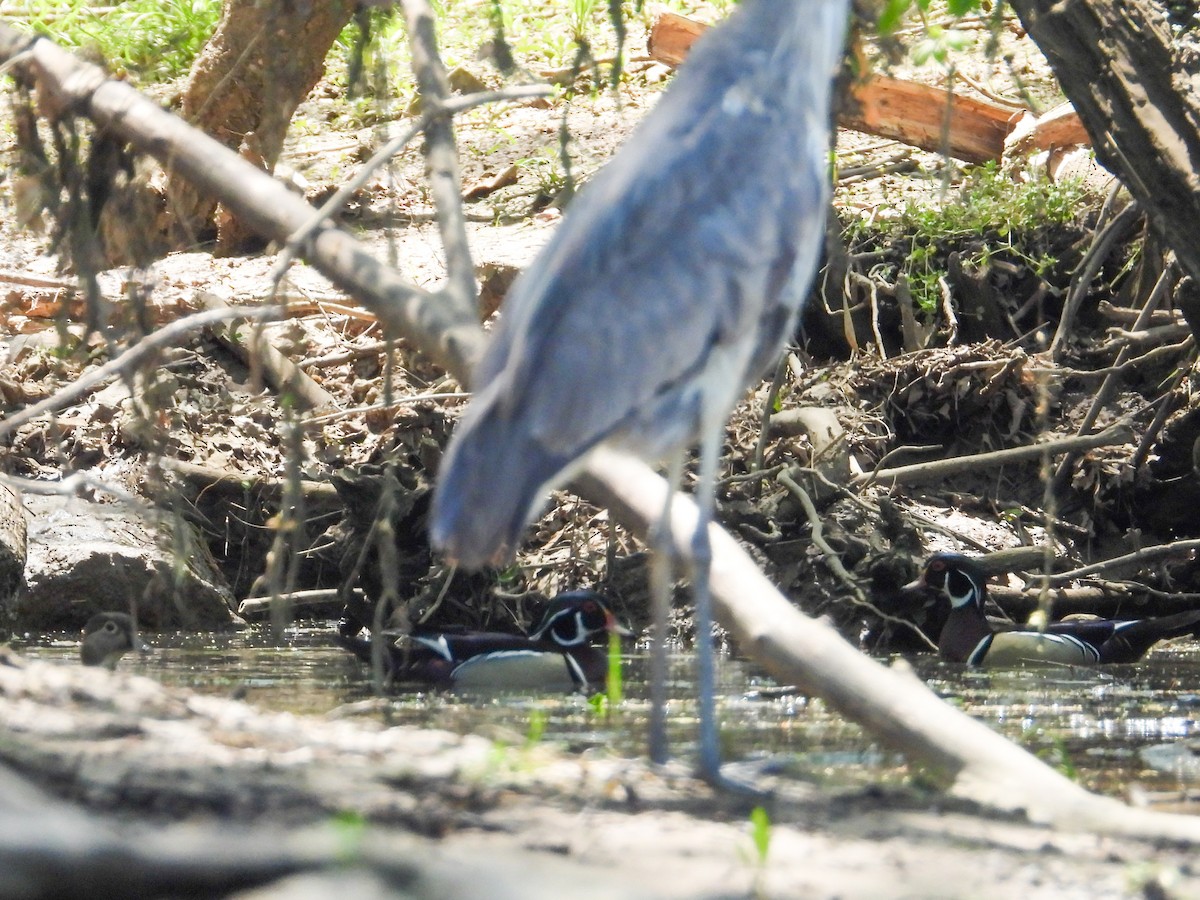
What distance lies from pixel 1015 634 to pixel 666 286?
4.74 m

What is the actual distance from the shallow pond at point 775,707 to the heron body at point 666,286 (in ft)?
2.90

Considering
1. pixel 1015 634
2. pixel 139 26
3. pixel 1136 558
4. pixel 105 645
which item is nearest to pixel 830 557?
pixel 1015 634

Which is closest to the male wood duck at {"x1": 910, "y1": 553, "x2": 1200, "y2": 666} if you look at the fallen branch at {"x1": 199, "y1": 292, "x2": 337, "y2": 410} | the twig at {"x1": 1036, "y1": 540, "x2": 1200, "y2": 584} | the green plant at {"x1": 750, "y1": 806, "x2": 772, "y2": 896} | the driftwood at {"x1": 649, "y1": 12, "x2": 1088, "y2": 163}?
the twig at {"x1": 1036, "y1": 540, "x2": 1200, "y2": 584}

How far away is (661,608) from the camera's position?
4.42 m

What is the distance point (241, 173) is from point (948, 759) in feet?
9.80

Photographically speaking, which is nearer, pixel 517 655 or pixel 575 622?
pixel 517 655

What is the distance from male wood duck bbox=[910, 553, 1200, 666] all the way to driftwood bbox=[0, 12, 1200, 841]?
3.53m

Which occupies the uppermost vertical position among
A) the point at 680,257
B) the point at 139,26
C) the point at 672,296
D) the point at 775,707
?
the point at 139,26

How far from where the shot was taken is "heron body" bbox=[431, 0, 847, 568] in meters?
3.93

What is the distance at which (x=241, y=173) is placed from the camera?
525cm

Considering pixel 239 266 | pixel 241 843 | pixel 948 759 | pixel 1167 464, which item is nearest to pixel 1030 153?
pixel 1167 464

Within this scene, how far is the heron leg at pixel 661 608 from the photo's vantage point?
4.22 m

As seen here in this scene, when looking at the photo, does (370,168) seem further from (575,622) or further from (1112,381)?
(1112,381)

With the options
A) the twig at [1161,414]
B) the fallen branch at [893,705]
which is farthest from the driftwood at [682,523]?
the twig at [1161,414]
